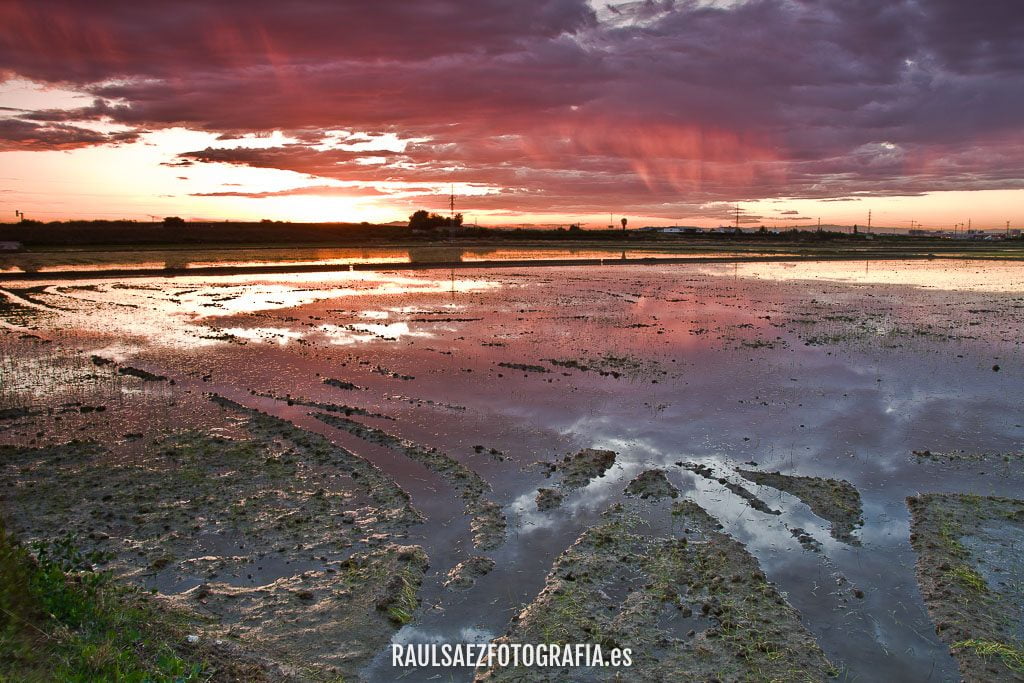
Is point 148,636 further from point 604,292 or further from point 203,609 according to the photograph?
point 604,292

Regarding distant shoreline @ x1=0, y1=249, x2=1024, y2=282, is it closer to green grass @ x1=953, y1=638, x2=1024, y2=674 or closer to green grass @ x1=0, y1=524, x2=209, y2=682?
green grass @ x1=0, y1=524, x2=209, y2=682

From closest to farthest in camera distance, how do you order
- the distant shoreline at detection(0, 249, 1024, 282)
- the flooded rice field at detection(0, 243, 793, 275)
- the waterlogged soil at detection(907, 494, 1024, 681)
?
the waterlogged soil at detection(907, 494, 1024, 681), the distant shoreline at detection(0, 249, 1024, 282), the flooded rice field at detection(0, 243, 793, 275)

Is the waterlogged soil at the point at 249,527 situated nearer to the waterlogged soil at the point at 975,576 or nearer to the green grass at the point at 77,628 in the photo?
the green grass at the point at 77,628

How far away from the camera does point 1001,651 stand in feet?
20.9

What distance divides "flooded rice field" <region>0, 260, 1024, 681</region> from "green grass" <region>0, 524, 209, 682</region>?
648 mm

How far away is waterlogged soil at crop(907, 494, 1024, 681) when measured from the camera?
21.0 ft

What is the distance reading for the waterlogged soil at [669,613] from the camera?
242 inches

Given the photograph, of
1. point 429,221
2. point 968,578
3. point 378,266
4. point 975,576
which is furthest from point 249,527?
point 429,221

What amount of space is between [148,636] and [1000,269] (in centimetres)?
8315

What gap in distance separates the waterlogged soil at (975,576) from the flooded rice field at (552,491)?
0.04 m

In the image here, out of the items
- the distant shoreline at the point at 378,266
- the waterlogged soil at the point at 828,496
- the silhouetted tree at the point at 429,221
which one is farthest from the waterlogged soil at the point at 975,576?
the silhouetted tree at the point at 429,221

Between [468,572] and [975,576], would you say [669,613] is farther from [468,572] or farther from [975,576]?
[975,576]

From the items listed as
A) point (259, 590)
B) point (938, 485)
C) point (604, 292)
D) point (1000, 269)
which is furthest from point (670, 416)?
point (1000, 269)

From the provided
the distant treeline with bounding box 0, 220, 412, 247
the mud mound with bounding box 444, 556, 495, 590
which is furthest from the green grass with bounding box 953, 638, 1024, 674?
the distant treeline with bounding box 0, 220, 412, 247
